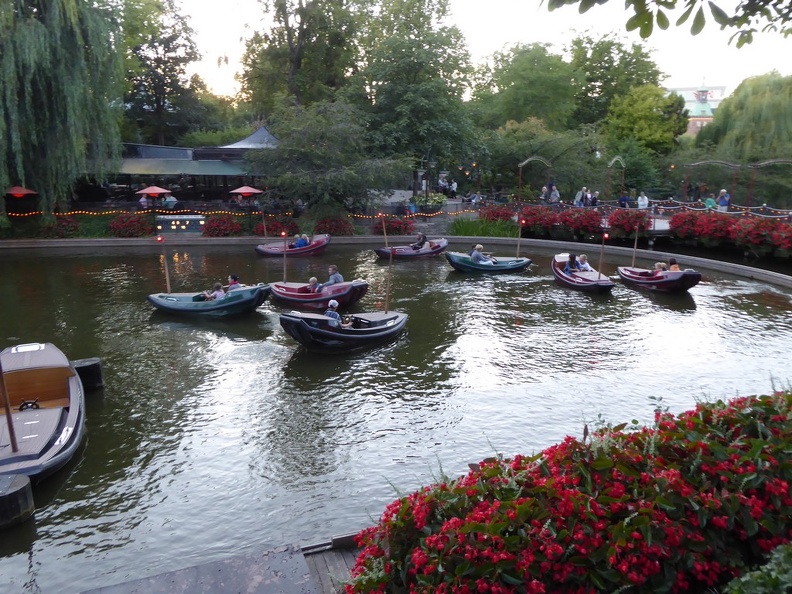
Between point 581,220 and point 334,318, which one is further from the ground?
point 581,220

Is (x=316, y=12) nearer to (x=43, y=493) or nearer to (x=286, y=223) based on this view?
(x=286, y=223)

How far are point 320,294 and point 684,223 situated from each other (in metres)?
18.3

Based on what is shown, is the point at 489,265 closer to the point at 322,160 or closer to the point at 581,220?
the point at 581,220

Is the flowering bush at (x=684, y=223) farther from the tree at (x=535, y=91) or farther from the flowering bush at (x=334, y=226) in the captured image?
the tree at (x=535, y=91)

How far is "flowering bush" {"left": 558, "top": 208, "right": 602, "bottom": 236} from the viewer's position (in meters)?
32.1

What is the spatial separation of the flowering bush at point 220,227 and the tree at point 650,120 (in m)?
29.0

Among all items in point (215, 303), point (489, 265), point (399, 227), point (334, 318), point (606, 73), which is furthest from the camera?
point (606, 73)

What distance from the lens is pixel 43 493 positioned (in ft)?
32.8

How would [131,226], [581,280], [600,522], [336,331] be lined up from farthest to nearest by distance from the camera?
[131,226], [581,280], [336,331], [600,522]

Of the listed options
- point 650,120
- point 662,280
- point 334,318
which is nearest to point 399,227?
point 662,280

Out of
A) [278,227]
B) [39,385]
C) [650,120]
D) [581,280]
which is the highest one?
[650,120]

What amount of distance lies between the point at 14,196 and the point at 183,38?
2293 centimetres

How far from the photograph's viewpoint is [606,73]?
5819 cm

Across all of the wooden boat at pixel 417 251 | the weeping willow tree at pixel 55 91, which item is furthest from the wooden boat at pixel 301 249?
the weeping willow tree at pixel 55 91
